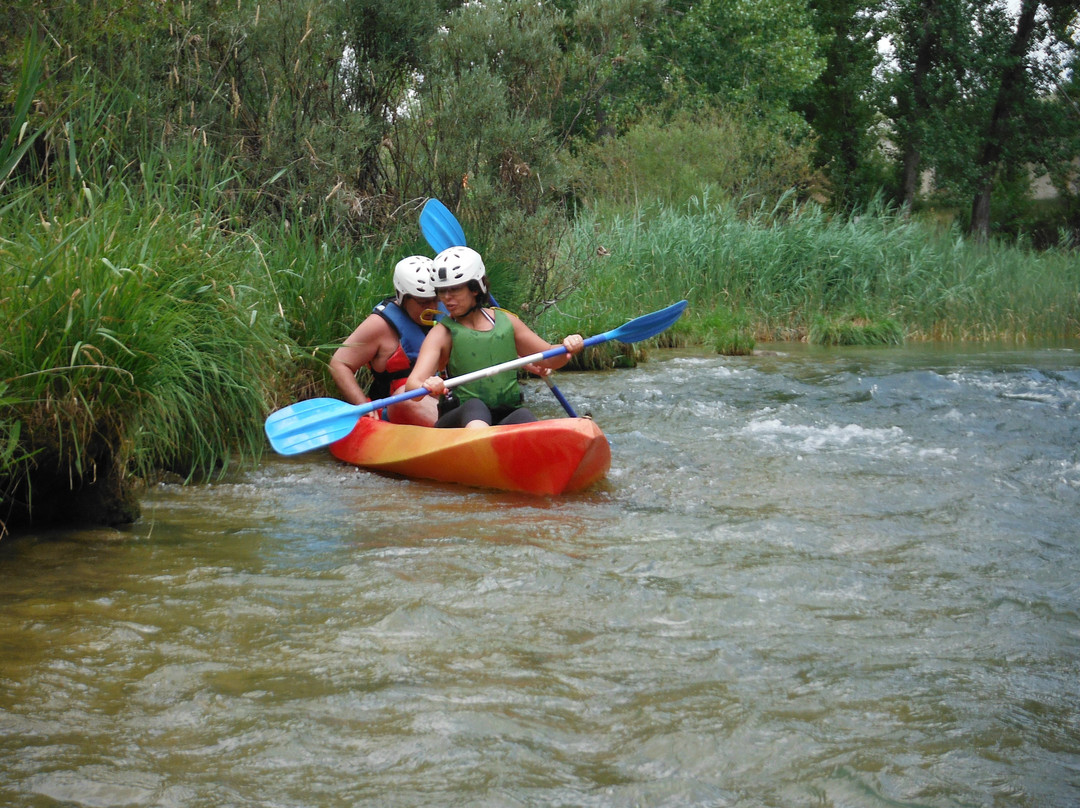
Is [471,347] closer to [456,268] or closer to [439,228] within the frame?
[456,268]

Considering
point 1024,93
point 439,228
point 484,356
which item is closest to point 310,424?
point 484,356

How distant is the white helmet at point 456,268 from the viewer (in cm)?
489

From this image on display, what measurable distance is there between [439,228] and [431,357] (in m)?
1.61

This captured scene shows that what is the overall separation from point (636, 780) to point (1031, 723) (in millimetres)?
944

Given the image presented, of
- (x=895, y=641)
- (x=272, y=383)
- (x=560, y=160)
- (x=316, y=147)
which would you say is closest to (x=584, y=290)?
(x=560, y=160)

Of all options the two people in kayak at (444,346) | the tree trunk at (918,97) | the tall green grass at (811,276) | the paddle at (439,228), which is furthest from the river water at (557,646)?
the tree trunk at (918,97)

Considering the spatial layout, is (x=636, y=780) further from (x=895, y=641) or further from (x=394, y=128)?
(x=394, y=128)

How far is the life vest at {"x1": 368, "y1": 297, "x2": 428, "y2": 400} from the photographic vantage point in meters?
5.67

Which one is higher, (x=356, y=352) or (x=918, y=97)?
(x=918, y=97)

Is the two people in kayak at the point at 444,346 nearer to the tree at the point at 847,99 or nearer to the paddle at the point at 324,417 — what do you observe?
the paddle at the point at 324,417

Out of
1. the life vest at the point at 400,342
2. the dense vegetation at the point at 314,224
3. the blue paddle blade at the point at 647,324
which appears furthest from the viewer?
the life vest at the point at 400,342

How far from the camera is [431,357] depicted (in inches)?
200

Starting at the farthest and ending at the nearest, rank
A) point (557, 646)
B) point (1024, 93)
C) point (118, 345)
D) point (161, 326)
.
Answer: point (1024, 93)
point (161, 326)
point (118, 345)
point (557, 646)

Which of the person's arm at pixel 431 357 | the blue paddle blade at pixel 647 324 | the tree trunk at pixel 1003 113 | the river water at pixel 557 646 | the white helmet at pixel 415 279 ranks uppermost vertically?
the tree trunk at pixel 1003 113
